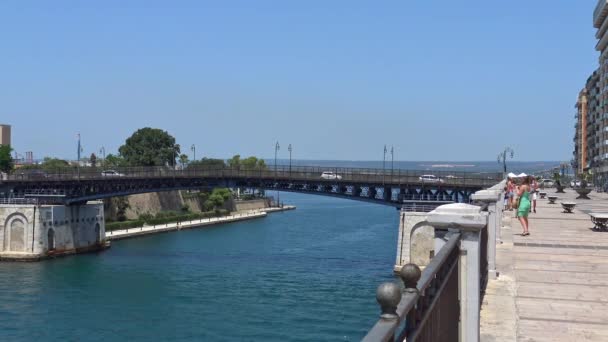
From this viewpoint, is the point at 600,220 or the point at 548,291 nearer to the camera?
the point at 548,291

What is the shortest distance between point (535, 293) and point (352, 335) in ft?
65.2

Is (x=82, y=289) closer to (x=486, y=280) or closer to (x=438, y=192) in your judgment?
(x=438, y=192)

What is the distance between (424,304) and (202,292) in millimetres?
39147

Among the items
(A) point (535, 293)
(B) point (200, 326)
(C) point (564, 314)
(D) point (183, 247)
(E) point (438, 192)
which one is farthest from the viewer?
(D) point (183, 247)

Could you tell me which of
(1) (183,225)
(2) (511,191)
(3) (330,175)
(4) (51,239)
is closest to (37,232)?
(4) (51,239)

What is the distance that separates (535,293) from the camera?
472 inches

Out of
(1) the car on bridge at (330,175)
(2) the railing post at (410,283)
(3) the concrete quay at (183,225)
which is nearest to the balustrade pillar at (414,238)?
(1) the car on bridge at (330,175)

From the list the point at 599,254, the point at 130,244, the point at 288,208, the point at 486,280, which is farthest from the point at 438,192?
the point at 288,208

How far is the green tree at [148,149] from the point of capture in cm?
11256

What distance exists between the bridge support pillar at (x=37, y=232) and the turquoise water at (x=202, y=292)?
1.86 metres

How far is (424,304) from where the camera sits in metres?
5.37

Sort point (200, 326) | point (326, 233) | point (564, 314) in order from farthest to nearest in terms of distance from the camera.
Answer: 1. point (326, 233)
2. point (200, 326)
3. point (564, 314)

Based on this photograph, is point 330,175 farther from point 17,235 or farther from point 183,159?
point 183,159

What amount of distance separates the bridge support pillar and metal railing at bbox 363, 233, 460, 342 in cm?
5475
